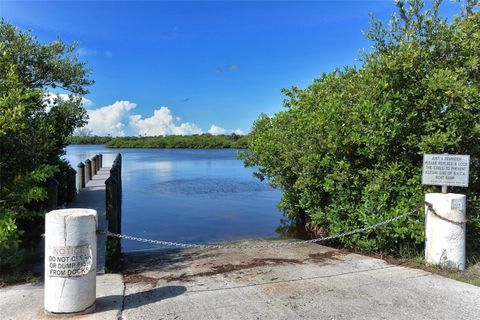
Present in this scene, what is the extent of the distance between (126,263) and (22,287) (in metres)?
1.84

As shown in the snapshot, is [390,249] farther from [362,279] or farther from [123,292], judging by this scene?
[123,292]

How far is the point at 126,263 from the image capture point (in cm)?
693

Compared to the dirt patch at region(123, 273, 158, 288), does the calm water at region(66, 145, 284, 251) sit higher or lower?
lower

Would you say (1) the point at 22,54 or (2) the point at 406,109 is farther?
(1) the point at 22,54

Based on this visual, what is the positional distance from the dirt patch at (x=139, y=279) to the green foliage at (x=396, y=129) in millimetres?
3386

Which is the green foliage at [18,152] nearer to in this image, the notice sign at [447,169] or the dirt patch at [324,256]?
the dirt patch at [324,256]

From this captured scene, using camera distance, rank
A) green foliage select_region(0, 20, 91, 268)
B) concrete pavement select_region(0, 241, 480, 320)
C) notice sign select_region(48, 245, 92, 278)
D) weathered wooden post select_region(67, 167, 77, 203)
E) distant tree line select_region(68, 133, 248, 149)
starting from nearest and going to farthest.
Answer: notice sign select_region(48, 245, 92, 278) < concrete pavement select_region(0, 241, 480, 320) < green foliage select_region(0, 20, 91, 268) < weathered wooden post select_region(67, 167, 77, 203) < distant tree line select_region(68, 133, 248, 149)

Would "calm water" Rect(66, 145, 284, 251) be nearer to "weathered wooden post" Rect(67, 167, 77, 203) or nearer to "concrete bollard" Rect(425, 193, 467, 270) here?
"weathered wooden post" Rect(67, 167, 77, 203)

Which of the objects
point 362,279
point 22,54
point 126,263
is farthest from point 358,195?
point 22,54

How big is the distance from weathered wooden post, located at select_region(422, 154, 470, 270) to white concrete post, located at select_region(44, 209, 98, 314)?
15.1ft

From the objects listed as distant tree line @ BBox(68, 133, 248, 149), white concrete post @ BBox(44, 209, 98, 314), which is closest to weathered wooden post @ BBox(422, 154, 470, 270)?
white concrete post @ BBox(44, 209, 98, 314)

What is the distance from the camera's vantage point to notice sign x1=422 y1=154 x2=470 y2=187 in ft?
20.2

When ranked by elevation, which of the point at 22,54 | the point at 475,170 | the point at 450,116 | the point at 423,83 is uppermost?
the point at 22,54

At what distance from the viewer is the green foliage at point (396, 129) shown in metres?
6.64
